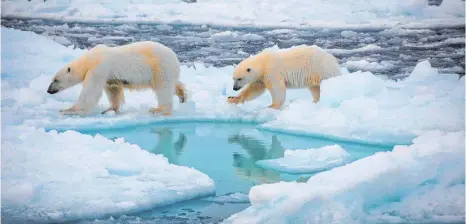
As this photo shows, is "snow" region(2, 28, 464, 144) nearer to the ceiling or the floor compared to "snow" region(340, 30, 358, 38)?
nearer to the floor

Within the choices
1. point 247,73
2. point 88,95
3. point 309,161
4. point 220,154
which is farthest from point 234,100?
point 309,161

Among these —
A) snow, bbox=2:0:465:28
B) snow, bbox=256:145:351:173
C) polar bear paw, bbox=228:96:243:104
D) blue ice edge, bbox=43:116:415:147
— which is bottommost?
blue ice edge, bbox=43:116:415:147

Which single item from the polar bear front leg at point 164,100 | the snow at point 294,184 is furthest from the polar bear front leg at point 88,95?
the polar bear front leg at point 164,100

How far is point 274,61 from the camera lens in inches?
221

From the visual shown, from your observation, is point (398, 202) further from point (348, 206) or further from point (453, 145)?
point (453, 145)

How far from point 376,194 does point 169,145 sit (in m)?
1.96

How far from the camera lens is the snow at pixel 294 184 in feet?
9.27

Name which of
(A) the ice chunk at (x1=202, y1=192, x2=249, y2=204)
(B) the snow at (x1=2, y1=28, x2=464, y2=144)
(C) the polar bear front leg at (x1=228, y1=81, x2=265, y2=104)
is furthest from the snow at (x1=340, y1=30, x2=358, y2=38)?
(A) the ice chunk at (x1=202, y1=192, x2=249, y2=204)

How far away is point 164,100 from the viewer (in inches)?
207

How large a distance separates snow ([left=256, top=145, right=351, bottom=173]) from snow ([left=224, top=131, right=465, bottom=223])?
28.0 inches

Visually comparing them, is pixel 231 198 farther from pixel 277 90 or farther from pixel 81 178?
pixel 277 90

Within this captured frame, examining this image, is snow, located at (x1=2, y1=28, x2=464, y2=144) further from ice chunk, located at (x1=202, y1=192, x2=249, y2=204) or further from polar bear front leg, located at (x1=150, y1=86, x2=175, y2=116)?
ice chunk, located at (x1=202, y1=192, x2=249, y2=204)

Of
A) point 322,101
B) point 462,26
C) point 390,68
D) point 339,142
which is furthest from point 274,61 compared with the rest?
point 462,26

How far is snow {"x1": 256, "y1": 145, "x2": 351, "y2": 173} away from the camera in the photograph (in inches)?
147
